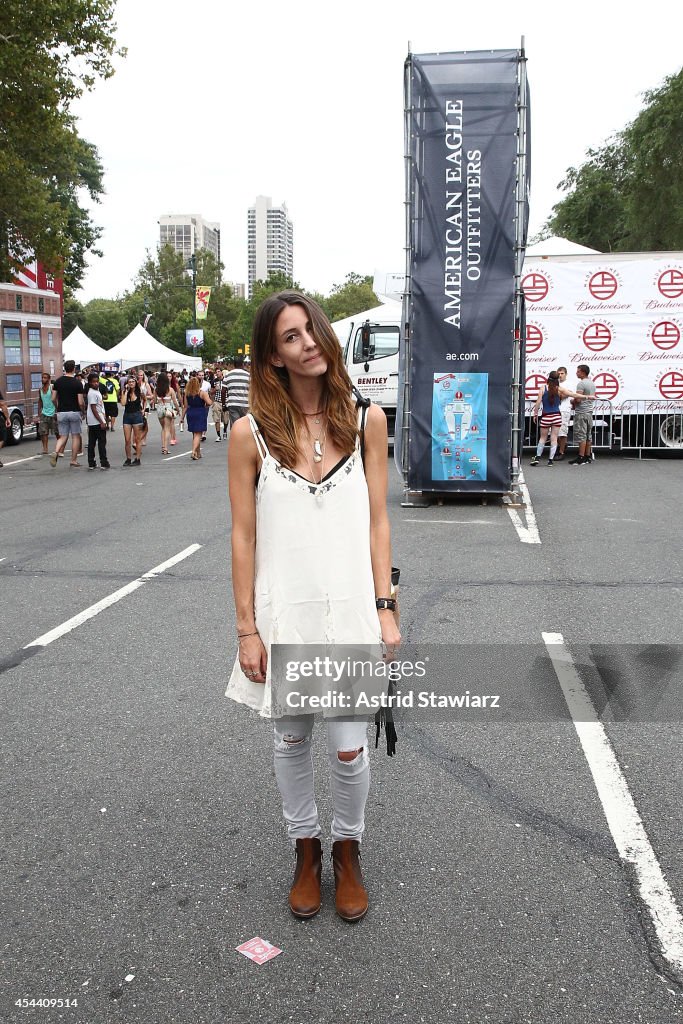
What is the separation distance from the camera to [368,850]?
3.35 m

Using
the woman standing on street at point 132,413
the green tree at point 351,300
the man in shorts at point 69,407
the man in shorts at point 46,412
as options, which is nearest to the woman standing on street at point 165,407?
the man in shorts at point 46,412

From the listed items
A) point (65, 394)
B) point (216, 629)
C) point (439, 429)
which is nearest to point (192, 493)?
point (439, 429)

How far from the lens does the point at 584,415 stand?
672 inches

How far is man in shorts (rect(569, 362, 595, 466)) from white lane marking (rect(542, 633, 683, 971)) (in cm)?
1227

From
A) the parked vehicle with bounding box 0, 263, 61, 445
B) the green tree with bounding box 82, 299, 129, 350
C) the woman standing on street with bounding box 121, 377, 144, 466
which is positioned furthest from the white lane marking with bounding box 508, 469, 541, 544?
the green tree with bounding box 82, 299, 129, 350

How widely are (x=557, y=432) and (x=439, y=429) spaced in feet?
19.9

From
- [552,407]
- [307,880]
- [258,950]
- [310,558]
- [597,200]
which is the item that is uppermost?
[597,200]

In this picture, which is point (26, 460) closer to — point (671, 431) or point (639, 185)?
point (671, 431)

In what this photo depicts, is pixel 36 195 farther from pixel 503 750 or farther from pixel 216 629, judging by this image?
pixel 503 750

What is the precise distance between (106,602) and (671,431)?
1351cm

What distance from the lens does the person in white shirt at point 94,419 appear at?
16.1m

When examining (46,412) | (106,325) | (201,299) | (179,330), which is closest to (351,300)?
(179,330)

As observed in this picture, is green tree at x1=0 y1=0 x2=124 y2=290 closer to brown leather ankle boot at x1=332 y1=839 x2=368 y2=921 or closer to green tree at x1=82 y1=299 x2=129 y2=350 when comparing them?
brown leather ankle boot at x1=332 y1=839 x2=368 y2=921

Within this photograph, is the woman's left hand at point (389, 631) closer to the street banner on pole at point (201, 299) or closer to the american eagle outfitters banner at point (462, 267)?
the american eagle outfitters banner at point (462, 267)
